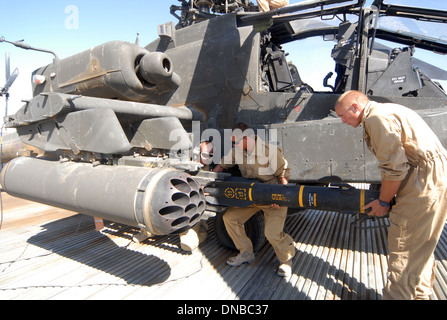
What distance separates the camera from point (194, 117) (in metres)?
4.30

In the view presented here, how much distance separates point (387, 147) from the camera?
1.97 metres

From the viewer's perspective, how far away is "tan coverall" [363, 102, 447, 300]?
1.99 meters

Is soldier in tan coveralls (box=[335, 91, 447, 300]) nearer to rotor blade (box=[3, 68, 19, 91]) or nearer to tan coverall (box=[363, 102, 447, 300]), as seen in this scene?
tan coverall (box=[363, 102, 447, 300])

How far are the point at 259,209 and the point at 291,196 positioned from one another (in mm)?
581

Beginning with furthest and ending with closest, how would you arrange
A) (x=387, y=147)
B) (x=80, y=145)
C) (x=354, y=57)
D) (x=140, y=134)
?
(x=140, y=134) < (x=354, y=57) < (x=80, y=145) < (x=387, y=147)

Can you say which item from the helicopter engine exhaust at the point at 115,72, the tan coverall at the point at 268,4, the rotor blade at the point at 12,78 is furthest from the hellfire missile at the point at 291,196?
the rotor blade at the point at 12,78

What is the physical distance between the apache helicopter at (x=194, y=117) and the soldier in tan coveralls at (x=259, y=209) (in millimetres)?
193

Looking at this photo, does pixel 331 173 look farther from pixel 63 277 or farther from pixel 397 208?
pixel 63 277

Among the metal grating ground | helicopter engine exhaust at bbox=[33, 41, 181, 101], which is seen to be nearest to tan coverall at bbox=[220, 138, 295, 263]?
the metal grating ground

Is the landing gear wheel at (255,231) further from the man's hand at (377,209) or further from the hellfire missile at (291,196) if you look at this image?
the man's hand at (377,209)


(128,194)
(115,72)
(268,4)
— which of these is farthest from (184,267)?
(268,4)

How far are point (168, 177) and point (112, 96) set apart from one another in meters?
2.05

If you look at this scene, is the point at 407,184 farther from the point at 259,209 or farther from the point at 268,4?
the point at 268,4
